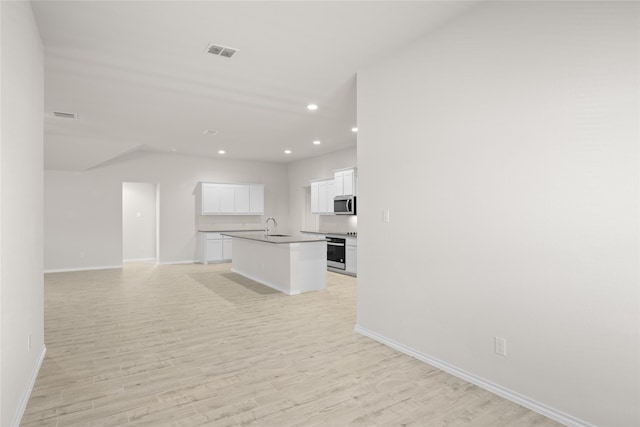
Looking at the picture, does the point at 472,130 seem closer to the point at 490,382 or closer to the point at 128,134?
the point at 490,382

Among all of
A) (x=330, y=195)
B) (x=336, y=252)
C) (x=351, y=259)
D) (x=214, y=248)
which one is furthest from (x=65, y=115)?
(x=351, y=259)

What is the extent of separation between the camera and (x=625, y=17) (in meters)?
1.94

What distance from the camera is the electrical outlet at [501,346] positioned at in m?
2.48

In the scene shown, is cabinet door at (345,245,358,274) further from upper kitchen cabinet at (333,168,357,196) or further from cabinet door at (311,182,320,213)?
cabinet door at (311,182,320,213)

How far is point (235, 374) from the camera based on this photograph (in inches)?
111

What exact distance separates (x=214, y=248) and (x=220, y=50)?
6550 mm

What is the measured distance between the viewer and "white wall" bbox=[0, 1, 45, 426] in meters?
1.89

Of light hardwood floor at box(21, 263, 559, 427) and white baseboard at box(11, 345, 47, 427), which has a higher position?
white baseboard at box(11, 345, 47, 427)

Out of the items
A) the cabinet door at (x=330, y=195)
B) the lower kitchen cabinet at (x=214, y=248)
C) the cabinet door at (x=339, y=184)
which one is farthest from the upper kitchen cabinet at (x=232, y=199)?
the cabinet door at (x=339, y=184)

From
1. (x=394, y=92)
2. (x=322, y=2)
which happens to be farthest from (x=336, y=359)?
(x=322, y=2)

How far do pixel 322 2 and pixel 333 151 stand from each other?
613 cm

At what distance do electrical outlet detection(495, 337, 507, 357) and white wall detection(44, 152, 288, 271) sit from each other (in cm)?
830

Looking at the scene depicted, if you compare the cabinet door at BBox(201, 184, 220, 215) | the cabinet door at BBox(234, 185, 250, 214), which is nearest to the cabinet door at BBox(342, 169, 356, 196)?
the cabinet door at BBox(234, 185, 250, 214)

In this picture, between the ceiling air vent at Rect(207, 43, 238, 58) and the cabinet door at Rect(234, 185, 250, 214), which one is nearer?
the ceiling air vent at Rect(207, 43, 238, 58)
